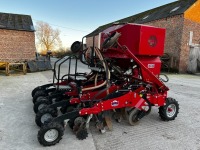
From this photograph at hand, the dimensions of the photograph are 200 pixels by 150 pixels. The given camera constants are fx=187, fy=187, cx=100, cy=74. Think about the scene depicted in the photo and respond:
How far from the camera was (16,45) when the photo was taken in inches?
523

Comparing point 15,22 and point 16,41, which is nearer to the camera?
point 16,41

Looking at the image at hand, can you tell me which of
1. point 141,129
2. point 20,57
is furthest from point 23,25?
point 141,129

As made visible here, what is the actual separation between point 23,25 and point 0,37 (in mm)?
1997

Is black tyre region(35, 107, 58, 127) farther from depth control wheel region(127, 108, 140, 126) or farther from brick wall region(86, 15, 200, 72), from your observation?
brick wall region(86, 15, 200, 72)

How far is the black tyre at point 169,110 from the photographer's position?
3.95m

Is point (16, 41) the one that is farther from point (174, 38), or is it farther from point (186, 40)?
point (186, 40)

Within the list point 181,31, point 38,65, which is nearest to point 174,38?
point 181,31

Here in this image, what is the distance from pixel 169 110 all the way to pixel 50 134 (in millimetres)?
2543

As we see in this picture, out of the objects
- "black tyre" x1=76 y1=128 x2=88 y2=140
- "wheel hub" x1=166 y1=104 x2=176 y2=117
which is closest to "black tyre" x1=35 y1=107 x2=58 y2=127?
"black tyre" x1=76 y1=128 x2=88 y2=140

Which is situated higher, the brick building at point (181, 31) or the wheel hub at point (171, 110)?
the brick building at point (181, 31)

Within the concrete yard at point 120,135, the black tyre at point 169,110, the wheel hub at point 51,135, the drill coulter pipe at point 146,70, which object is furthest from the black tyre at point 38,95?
the black tyre at point 169,110

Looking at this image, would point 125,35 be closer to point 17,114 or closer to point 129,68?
point 129,68

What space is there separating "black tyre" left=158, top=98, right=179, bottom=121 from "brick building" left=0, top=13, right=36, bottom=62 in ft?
38.2

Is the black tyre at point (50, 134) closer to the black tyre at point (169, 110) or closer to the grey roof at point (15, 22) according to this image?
the black tyre at point (169, 110)
